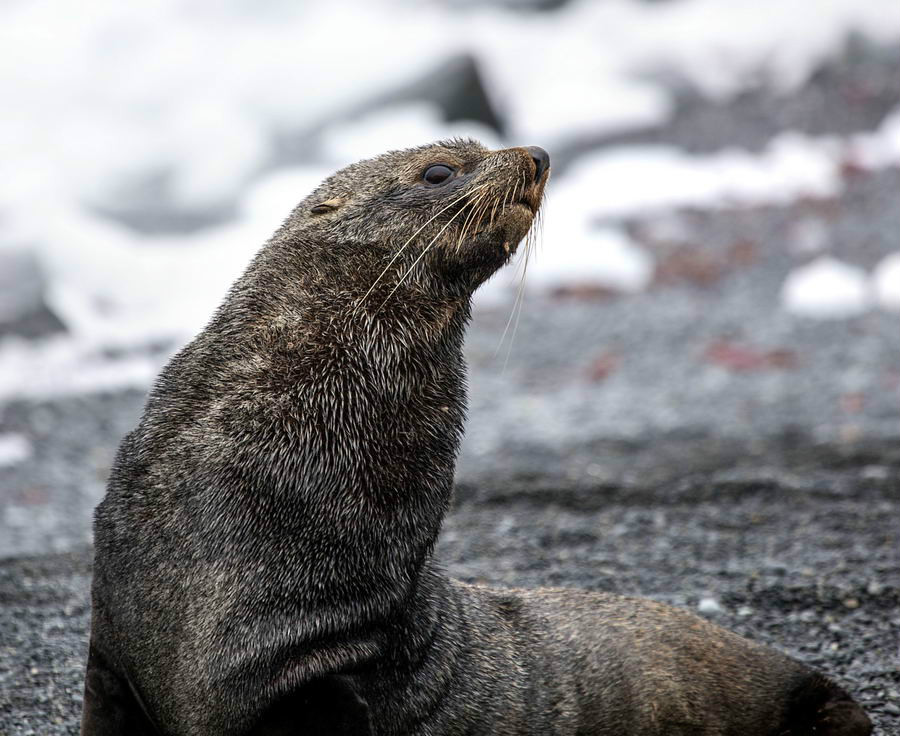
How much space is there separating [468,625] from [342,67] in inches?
556

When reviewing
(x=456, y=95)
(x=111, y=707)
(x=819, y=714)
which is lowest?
(x=819, y=714)

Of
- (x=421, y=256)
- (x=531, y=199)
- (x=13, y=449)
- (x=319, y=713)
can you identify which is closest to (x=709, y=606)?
(x=531, y=199)

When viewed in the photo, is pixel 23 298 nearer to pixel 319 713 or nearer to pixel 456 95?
pixel 456 95

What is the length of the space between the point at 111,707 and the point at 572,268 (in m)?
11.5

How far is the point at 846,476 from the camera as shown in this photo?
898 cm

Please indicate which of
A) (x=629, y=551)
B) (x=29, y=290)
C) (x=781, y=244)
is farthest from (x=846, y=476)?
(x=29, y=290)

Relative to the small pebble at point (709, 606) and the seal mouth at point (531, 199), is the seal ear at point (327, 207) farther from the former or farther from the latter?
the small pebble at point (709, 606)

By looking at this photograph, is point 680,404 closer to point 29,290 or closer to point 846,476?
point 846,476

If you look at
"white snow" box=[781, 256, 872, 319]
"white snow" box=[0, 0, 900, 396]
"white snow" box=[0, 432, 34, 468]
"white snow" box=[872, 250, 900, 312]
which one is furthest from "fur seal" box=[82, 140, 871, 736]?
"white snow" box=[872, 250, 900, 312]

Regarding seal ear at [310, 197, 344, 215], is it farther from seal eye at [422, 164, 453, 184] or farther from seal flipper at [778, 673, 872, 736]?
seal flipper at [778, 673, 872, 736]

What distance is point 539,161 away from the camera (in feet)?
17.3

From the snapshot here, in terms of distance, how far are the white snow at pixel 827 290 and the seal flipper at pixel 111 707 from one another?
36.0ft

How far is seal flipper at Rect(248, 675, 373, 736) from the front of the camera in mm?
4191

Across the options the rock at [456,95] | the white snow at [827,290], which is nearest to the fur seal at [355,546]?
the white snow at [827,290]
